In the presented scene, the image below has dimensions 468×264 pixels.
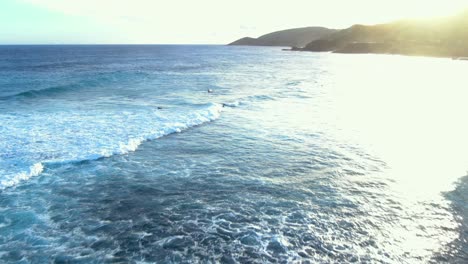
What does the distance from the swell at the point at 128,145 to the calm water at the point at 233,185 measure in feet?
0.29

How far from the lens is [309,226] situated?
A: 11.3 m

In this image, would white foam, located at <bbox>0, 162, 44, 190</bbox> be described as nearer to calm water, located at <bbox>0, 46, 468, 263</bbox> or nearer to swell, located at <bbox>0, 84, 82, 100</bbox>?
calm water, located at <bbox>0, 46, 468, 263</bbox>

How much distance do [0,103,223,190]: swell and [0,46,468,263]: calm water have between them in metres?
0.09

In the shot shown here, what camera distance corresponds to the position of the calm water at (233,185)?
10.2m

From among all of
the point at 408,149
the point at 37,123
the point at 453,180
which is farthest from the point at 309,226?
the point at 37,123

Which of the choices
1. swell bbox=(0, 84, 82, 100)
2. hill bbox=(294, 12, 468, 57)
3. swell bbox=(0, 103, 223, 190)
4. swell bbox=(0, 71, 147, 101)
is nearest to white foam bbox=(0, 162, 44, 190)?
swell bbox=(0, 103, 223, 190)

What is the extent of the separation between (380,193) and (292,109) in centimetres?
1781

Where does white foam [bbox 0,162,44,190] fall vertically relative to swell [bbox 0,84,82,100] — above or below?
above

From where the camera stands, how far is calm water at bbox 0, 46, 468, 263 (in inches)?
400

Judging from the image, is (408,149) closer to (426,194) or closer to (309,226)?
(426,194)

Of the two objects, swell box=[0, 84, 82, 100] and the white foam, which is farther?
swell box=[0, 84, 82, 100]

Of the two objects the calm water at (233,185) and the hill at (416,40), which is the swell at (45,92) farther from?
the hill at (416,40)

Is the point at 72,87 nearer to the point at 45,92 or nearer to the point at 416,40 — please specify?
the point at 45,92

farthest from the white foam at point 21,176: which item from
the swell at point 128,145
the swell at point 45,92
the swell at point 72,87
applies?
the swell at point 45,92
